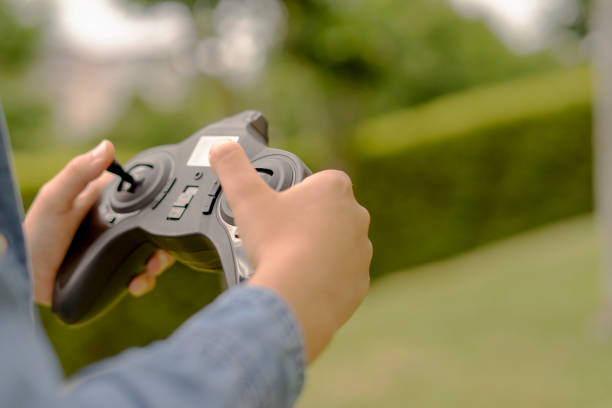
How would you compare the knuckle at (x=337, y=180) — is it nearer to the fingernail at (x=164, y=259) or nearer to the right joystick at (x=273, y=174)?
the right joystick at (x=273, y=174)

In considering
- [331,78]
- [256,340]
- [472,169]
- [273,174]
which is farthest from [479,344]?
[256,340]

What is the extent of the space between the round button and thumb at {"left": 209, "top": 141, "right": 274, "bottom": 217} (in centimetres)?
30

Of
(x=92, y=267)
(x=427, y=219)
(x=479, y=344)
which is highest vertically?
(x=427, y=219)

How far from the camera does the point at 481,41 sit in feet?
60.7

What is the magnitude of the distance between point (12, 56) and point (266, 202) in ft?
44.7

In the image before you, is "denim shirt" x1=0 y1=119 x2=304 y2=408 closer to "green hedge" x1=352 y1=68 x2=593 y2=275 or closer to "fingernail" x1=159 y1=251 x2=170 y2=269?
"fingernail" x1=159 y1=251 x2=170 y2=269

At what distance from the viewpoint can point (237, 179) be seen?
766 mm

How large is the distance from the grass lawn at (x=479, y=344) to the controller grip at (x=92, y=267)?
236cm

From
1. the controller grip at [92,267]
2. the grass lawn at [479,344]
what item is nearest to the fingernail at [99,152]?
the controller grip at [92,267]

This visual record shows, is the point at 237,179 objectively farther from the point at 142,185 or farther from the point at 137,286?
the point at 137,286

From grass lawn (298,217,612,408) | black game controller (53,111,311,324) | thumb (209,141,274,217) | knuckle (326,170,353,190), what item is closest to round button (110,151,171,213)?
black game controller (53,111,311,324)

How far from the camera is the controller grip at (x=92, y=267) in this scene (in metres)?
1.12

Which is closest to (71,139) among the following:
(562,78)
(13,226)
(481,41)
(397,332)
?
(481,41)

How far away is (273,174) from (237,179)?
0.36 feet
